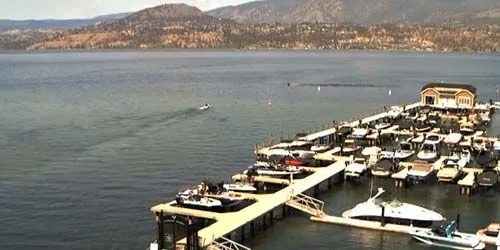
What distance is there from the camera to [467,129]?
2598 inches

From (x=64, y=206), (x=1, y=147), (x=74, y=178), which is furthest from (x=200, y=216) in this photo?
(x=1, y=147)

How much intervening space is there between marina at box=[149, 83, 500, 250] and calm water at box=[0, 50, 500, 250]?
1108 millimetres

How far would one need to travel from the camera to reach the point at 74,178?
50.1 m

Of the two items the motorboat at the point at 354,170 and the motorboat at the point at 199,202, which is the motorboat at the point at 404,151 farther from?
the motorboat at the point at 199,202

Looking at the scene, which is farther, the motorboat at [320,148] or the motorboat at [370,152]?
the motorboat at [320,148]

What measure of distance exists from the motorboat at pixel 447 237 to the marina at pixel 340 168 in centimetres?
18

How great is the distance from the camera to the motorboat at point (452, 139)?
59.0 meters

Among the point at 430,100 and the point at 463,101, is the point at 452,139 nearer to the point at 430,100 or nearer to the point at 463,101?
the point at 463,101

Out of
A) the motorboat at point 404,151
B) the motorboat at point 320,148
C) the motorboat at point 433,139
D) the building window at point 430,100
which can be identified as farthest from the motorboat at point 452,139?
the building window at point 430,100

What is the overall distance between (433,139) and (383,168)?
1356cm

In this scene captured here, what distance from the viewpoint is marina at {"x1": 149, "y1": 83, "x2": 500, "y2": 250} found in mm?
36000

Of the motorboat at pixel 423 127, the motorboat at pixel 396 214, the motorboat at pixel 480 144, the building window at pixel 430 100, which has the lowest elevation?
the motorboat at pixel 396 214

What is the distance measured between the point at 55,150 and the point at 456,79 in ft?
370

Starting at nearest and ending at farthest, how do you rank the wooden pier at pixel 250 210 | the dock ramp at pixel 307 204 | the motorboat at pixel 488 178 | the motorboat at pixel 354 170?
the wooden pier at pixel 250 210 < the dock ramp at pixel 307 204 < the motorboat at pixel 488 178 < the motorboat at pixel 354 170
